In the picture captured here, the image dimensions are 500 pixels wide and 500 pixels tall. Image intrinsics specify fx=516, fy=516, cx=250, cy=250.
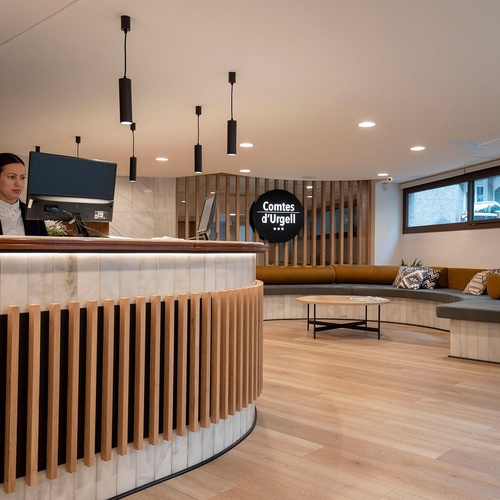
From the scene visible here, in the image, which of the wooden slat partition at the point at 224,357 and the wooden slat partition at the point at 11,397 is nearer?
the wooden slat partition at the point at 11,397

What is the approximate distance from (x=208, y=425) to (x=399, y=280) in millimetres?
6184

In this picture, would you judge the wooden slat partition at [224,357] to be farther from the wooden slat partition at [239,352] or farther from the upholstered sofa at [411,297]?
the upholstered sofa at [411,297]

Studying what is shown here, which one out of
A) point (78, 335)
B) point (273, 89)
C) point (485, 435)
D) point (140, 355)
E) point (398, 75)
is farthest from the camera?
point (273, 89)

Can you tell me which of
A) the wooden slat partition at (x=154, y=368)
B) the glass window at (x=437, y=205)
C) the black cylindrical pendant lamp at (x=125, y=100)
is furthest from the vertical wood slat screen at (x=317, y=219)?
the wooden slat partition at (x=154, y=368)

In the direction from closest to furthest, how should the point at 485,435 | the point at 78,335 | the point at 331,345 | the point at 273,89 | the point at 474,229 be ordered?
the point at 78,335 → the point at 485,435 → the point at 273,89 → the point at 331,345 → the point at 474,229

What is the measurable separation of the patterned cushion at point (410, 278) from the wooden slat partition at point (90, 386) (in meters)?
6.59

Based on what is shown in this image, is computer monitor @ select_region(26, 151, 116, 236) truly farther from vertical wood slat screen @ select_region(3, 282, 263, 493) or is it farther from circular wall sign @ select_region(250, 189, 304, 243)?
circular wall sign @ select_region(250, 189, 304, 243)

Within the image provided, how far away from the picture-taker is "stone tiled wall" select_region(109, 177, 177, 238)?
8539 millimetres

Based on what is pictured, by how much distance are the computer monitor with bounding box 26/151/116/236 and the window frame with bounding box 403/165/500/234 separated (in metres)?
6.31

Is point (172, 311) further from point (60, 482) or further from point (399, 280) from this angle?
point (399, 280)

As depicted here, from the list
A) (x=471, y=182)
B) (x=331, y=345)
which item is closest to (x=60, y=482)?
(x=331, y=345)

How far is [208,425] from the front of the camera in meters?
2.65

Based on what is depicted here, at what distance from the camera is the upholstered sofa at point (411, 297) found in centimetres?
528

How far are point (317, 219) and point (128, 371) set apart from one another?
7940mm
